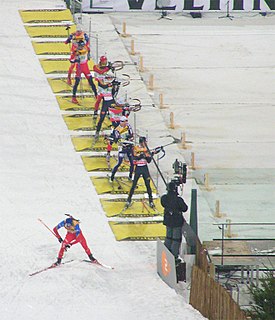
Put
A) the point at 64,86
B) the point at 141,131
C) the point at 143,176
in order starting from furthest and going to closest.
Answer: the point at 64,86 → the point at 141,131 → the point at 143,176

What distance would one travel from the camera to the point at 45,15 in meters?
44.0

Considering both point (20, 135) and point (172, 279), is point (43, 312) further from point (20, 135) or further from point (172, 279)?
point (20, 135)

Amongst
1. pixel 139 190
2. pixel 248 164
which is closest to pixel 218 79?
pixel 248 164

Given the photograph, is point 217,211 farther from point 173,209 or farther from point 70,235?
point 70,235

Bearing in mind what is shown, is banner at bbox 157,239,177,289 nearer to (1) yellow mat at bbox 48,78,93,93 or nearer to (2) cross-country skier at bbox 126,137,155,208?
(2) cross-country skier at bbox 126,137,155,208

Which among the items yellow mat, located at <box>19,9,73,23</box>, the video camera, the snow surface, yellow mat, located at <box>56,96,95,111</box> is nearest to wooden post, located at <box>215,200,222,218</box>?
the video camera

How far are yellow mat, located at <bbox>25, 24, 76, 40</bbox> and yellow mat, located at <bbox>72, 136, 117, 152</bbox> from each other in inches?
283

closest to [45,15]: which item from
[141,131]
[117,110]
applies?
[141,131]

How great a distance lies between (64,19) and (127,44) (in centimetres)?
188

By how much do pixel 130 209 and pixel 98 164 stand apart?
8.92ft

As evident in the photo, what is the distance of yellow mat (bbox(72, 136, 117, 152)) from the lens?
3500 cm

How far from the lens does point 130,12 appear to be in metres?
46.1

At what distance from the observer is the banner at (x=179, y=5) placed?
45.4 meters

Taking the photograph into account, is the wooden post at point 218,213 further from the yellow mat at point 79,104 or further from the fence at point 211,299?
the yellow mat at point 79,104
